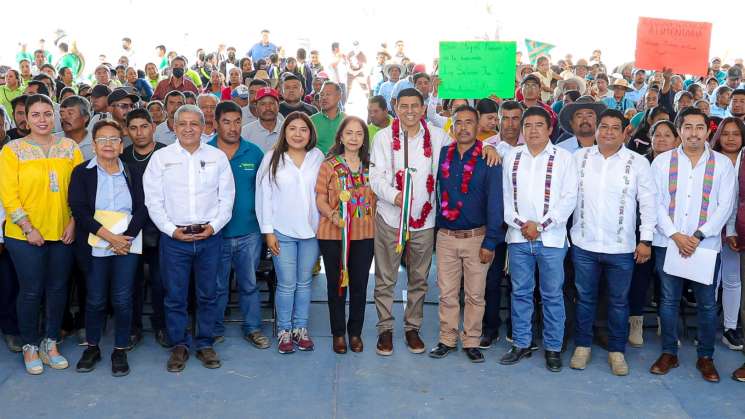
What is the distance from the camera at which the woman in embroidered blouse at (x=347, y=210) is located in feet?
16.5

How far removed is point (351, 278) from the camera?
519 cm

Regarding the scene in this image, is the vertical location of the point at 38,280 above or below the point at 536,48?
below

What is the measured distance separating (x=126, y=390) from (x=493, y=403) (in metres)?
2.29

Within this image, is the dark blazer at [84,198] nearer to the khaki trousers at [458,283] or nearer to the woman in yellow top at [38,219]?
the woman in yellow top at [38,219]

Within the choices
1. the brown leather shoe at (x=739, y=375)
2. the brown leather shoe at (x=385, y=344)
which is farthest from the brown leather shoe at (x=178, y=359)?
the brown leather shoe at (x=739, y=375)

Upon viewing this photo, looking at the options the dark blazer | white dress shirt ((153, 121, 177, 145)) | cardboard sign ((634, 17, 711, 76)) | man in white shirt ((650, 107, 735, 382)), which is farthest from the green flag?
the dark blazer

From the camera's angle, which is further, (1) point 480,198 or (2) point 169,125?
(2) point 169,125

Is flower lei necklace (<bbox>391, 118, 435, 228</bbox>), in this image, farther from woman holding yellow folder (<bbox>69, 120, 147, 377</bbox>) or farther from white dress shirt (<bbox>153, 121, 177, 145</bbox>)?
white dress shirt (<bbox>153, 121, 177, 145</bbox>)

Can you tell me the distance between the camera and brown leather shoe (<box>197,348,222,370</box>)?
4.95m

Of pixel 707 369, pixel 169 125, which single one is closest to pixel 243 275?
pixel 169 125

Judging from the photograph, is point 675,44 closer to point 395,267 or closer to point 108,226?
point 395,267

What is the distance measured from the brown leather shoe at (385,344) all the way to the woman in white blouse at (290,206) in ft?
2.06

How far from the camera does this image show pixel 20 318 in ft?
15.9

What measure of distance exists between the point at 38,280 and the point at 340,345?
209 cm
